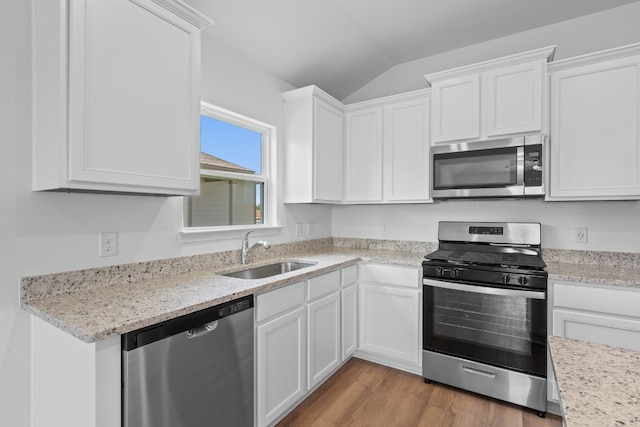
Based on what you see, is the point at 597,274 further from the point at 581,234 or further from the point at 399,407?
the point at 399,407

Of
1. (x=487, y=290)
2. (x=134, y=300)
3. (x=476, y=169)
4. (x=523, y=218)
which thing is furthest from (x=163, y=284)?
(x=523, y=218)

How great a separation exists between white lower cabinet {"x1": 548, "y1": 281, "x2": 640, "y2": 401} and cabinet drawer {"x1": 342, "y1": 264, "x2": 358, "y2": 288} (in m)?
1.42

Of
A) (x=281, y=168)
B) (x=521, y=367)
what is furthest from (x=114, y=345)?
(x=521, y=367)

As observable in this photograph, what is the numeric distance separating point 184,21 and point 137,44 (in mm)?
329

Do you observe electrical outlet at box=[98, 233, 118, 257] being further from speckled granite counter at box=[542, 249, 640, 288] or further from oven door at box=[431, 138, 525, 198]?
speckled granite counter at box=[542, 249, 640, 288]

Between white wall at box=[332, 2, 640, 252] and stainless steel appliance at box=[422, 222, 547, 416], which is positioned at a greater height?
white wall at box=[332, 2, 640, 252]

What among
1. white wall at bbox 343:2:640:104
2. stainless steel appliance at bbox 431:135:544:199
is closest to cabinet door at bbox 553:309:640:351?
stainless steel appliance at bbox 431:135:544:199

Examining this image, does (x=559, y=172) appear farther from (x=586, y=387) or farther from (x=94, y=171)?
(x=94, y=171)

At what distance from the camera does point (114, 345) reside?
46.5 inches

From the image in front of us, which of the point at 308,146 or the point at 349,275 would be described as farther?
the point at 308,146

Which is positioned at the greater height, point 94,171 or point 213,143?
point 213,143

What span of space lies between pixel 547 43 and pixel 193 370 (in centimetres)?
355

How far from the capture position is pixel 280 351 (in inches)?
78.4

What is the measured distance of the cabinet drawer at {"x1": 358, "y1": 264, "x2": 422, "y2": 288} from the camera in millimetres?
2621
